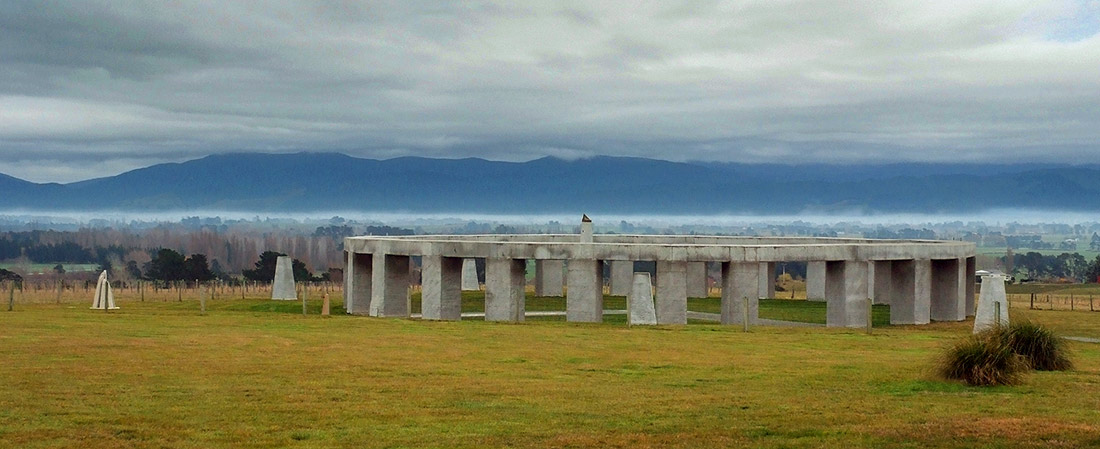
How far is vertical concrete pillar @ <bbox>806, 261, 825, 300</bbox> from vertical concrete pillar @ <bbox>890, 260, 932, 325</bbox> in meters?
16.7

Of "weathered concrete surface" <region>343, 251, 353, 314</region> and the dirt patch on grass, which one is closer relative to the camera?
the dirt patch on grass

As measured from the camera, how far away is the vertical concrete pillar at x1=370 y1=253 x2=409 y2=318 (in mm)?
50844

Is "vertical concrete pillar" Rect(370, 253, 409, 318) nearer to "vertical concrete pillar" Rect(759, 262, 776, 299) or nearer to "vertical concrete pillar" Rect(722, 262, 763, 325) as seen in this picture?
"vertical concrete pillar" Rect(722, 262, 763, 325)

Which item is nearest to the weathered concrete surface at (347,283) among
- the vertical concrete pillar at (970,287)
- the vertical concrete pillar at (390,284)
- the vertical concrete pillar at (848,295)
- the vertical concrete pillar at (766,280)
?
the vertical concrete pillar at (390,284)

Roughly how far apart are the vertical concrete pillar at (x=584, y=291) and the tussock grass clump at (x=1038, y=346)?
73.7ft

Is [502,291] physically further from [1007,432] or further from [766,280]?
[1007,432]

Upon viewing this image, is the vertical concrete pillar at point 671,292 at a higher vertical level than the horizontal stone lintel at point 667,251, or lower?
lower

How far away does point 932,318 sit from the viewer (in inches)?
2068

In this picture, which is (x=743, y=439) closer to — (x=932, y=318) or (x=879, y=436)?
(x=879, y=436)

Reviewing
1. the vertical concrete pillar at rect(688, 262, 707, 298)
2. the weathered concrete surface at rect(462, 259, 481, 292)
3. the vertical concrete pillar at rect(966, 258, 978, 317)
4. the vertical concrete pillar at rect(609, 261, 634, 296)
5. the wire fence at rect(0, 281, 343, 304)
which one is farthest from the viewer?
the weathered concrete surface at rect(462, 259, 481, 292)

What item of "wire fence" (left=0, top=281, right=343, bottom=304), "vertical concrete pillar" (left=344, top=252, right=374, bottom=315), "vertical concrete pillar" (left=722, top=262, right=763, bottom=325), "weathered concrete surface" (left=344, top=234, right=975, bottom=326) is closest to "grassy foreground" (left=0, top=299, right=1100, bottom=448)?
"weathered concrete surface" (left=344, top=234, right=975, bottom=326)

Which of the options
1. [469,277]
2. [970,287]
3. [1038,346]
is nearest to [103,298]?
[469,277]

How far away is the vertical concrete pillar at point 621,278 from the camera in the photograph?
6819cm

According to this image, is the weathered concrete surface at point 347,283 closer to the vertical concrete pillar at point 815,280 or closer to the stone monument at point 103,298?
the stone monument at point 103,298
